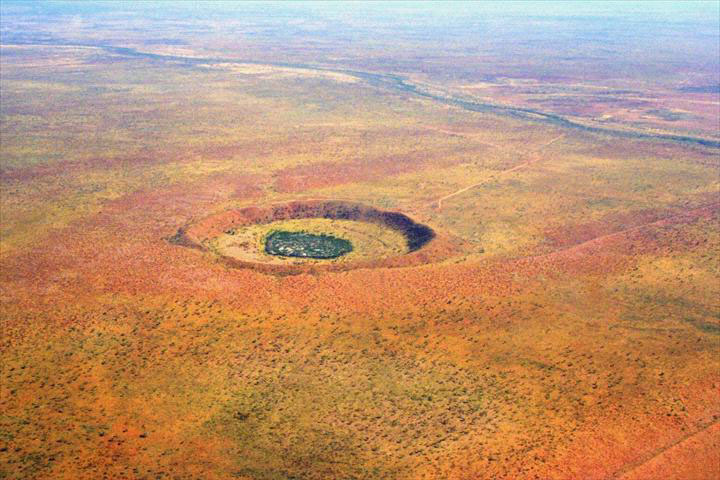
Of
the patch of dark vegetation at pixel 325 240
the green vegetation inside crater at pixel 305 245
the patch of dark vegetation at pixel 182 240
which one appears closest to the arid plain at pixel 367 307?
the patch of dark vegetation at pixel 182 240

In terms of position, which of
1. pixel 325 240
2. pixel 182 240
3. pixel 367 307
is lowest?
pixel 367 307

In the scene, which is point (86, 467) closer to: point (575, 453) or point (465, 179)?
point (575, 453)

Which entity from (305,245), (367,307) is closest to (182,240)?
(305,245)

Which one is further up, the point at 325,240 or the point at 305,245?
the point at 325,240

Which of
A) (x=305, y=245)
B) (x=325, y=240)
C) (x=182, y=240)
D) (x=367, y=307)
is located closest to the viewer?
(x=367, y=307)

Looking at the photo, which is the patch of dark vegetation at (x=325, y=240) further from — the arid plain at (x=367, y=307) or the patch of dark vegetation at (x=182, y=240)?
the arid plain at (x=367, y=307)

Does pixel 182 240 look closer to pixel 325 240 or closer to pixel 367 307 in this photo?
pixel 325 240

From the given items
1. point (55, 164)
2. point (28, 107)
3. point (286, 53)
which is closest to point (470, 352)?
point (55, 164)
